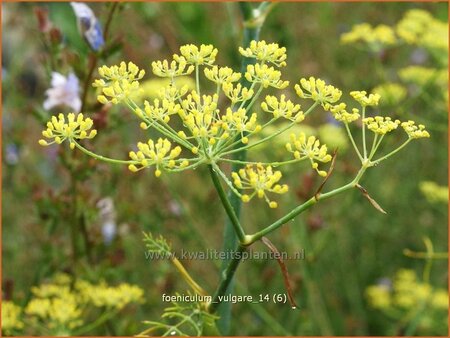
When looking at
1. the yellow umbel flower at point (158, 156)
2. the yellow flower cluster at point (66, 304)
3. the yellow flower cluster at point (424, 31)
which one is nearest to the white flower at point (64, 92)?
the yellow flower cluster at point (66, 304)

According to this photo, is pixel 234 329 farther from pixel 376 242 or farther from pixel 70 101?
pixel 376 242

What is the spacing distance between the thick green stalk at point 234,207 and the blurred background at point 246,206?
0.50 ft

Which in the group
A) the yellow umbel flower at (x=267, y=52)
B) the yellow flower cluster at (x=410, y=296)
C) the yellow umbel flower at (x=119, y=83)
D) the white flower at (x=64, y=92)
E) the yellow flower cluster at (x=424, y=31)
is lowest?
the yellow flower cluster at (x=410, y=296)

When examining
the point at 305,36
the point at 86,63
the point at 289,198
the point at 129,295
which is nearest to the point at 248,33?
the point at 86,63

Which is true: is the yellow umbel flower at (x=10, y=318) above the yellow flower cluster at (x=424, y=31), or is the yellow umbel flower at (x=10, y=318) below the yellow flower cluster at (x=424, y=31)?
below

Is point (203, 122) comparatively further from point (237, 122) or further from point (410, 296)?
point (410, 296)

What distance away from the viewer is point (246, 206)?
2.33m

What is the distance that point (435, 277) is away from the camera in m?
2.47

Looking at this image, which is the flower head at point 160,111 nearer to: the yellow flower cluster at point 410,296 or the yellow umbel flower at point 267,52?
the yellow umbel flower at point 267,52

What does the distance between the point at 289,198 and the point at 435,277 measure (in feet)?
2.79

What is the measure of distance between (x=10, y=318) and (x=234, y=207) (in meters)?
0.49

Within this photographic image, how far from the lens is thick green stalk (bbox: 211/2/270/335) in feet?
3.14

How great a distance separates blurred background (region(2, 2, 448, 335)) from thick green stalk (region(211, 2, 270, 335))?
0.15 meters

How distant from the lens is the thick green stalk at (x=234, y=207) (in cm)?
96
